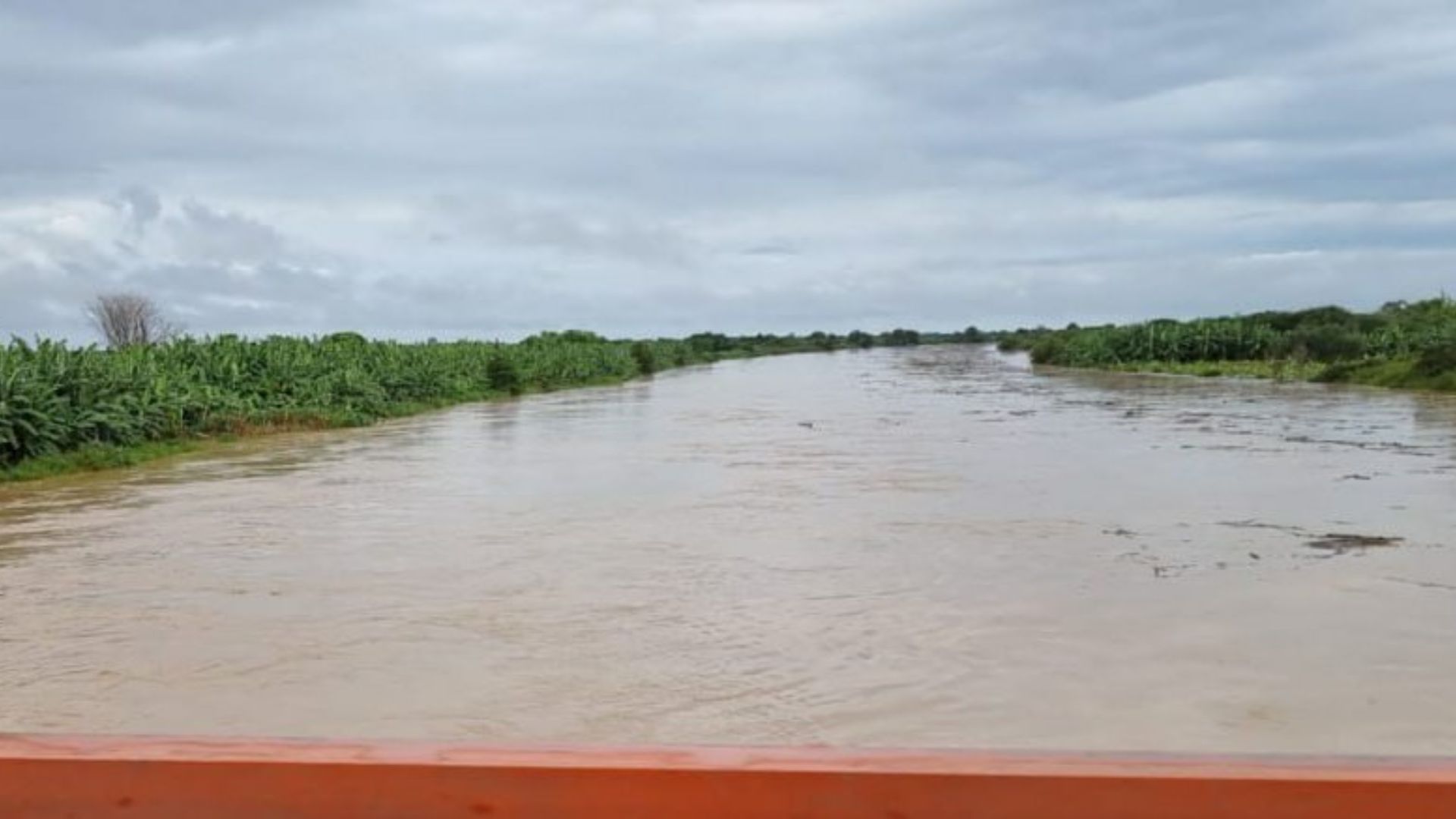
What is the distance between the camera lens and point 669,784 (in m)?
1.40

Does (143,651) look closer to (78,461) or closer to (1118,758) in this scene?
(1118,758)

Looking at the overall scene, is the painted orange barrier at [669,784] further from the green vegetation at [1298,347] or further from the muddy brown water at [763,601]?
the green vegetation at [1298,347]

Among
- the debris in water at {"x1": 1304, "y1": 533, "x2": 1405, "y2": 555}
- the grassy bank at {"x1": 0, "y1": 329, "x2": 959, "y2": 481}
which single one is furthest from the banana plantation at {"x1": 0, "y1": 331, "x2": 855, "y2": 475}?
the debris in water at {"x1": 1304, "y1": 533, "x2": 1405, "y2": 555}

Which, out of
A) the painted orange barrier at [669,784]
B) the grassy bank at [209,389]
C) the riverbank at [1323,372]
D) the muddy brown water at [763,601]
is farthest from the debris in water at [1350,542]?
the riverbank at [1323,372]

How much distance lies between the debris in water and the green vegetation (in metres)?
18.0

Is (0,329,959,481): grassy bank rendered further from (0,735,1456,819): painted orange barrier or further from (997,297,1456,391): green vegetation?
(997,297,1456,391): green vegetation

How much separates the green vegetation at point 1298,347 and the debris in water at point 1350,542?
18.0 m

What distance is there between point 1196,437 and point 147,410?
1277 cm

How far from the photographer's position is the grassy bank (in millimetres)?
13742

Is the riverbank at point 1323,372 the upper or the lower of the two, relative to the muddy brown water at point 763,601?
upper

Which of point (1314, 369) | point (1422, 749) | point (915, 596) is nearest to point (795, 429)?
point (915, 596)

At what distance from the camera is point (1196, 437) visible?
1582cm

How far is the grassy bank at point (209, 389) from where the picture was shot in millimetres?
13742

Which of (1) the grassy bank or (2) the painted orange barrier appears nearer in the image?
(2) the painted orange barrier
